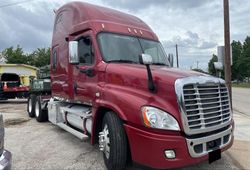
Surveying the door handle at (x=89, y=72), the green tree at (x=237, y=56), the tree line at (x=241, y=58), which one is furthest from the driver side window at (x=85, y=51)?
the green tree at (x=237, y=56)

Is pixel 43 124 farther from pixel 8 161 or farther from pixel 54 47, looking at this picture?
pixel 8 161

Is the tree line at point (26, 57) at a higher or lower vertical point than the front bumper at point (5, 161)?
higher

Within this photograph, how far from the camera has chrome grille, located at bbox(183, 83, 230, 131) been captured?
4.44 metres

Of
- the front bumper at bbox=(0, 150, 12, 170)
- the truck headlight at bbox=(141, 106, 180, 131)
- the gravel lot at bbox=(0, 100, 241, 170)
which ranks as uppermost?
the truck headlight at bbox=(141, 106, 180, 131)

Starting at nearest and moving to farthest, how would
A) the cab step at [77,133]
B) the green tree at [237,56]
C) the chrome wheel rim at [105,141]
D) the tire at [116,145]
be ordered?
Answer: the tire at [116,145] → the chrome wheel rim at [105,141] → the cab step at [77,133] → the green tree at [237,56]

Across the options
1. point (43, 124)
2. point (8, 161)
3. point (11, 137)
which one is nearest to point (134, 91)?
point (8, 161)

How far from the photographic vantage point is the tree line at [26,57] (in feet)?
157

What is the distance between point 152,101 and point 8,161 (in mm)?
2087

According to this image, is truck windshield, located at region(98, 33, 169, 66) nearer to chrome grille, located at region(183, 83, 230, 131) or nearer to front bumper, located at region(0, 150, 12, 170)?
chrome grille, located at region(183, 83, 230, 131)

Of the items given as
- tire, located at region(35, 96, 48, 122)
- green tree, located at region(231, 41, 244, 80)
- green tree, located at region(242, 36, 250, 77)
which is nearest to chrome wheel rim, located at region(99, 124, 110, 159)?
tire, located at region(35, 96, 48, 122)

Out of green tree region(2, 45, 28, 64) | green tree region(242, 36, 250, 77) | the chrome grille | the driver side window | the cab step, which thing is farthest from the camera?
green tree region(242, 36, 250, 77)

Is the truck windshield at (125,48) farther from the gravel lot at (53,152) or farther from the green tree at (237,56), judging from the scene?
the green tree at (237,56)

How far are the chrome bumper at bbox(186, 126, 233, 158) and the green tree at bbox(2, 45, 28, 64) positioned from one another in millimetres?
46246

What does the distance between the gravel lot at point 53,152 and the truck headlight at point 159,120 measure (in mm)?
1582
